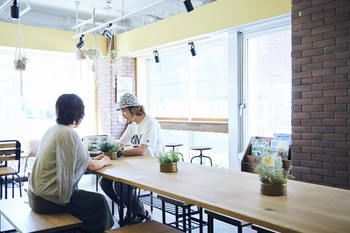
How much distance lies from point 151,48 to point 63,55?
5.88ft

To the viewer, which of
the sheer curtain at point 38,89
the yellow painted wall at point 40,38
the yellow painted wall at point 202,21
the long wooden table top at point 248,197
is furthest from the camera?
the sheer curtain at point 38,89

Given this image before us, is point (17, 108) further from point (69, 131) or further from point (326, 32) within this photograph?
point (326, 32)

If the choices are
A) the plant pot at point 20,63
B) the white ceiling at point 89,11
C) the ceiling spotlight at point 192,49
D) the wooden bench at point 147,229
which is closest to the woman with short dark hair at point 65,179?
the wooden bench at point 147,229

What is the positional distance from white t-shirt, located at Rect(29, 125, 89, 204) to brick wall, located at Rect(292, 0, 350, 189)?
2402 millimetres

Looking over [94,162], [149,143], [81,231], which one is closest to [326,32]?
[149,143]

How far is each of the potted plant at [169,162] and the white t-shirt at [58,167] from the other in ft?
1.91

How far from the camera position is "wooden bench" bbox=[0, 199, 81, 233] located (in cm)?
225

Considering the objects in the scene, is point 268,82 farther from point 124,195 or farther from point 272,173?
point 272,173

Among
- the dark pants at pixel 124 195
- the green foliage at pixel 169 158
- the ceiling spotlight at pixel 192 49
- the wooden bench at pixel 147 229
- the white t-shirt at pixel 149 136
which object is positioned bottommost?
the dark pants at pixel 124 195

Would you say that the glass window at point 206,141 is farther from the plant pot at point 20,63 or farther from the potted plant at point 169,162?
the potted plant at point 169,162

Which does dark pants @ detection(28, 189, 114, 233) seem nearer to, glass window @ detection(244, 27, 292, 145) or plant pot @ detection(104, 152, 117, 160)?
plant pot @ detection(104, 152, 117, 160)

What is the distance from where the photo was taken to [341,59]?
350 centimetres

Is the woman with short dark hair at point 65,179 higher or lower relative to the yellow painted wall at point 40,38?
lower

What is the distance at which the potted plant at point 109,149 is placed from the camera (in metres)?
3.26
